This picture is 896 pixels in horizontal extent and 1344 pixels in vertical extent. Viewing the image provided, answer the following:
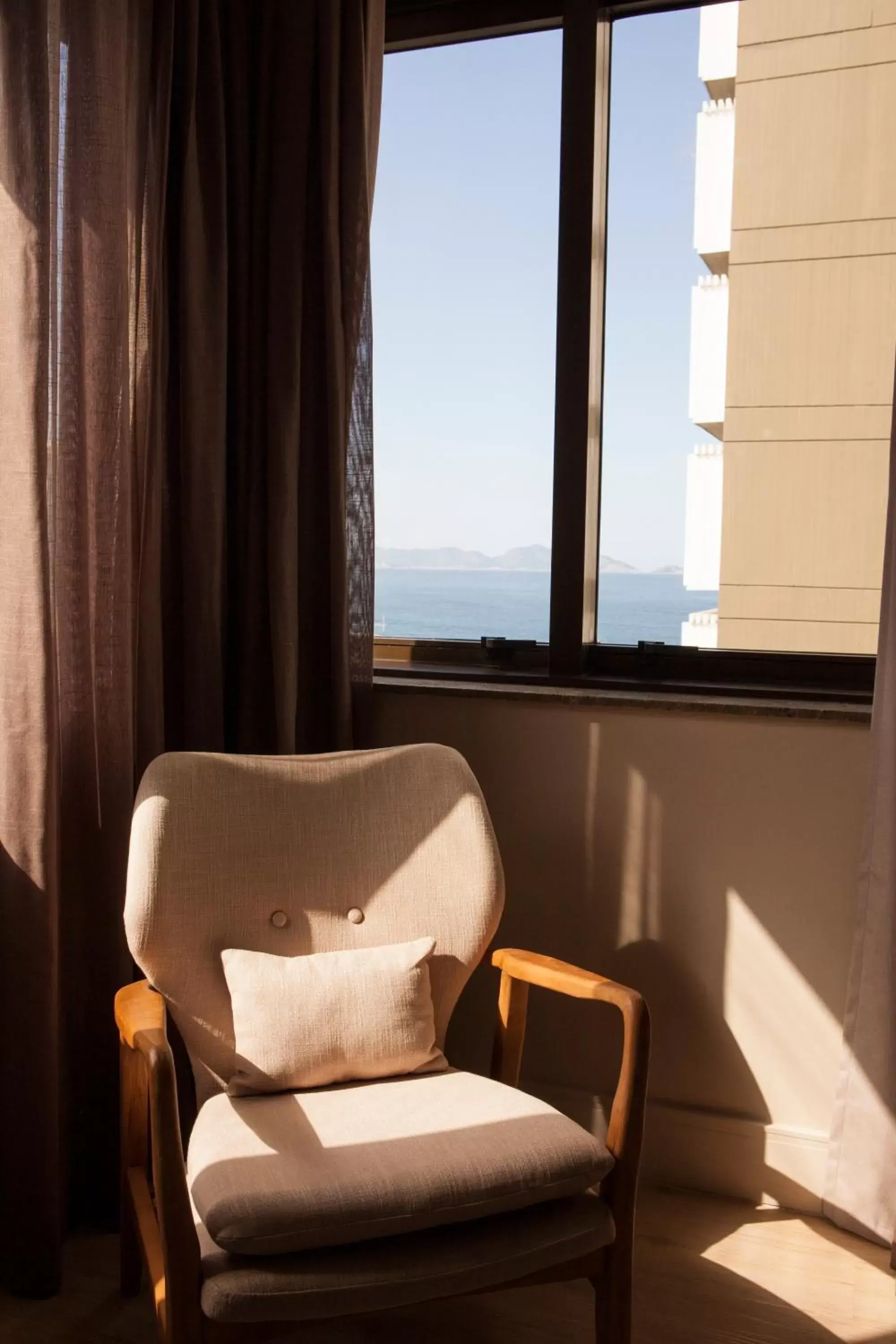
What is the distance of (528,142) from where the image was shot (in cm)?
260

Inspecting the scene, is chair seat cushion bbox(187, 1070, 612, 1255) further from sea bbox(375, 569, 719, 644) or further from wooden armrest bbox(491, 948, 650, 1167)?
sea bbox(375, 569, 719, 644)

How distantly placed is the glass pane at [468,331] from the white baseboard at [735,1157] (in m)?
1.12

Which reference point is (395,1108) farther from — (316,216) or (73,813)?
(316,216)

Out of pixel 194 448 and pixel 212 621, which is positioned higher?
pixel 194 448

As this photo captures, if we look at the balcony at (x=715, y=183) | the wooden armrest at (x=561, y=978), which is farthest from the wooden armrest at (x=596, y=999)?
the balcony at (x=715, y=183)

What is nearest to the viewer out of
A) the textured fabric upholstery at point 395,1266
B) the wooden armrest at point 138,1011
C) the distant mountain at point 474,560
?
the textured fabric upholstery at point 395,1266

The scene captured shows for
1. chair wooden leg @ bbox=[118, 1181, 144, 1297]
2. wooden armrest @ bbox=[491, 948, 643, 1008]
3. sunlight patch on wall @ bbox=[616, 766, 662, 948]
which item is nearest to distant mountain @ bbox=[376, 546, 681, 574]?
sunlight patch on wall @ bbox=[616, 766, 662, 948]

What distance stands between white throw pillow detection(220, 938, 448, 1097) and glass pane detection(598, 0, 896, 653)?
1040 mm

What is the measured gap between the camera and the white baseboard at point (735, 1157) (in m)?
2.32

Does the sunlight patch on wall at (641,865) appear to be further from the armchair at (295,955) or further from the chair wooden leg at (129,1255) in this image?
the chair wooden leg at (129,1255)

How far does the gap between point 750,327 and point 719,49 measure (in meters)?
0.59

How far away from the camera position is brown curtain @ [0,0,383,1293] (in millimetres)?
1926

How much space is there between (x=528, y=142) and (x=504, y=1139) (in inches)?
81.9

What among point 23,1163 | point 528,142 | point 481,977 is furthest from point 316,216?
point 23,1163
